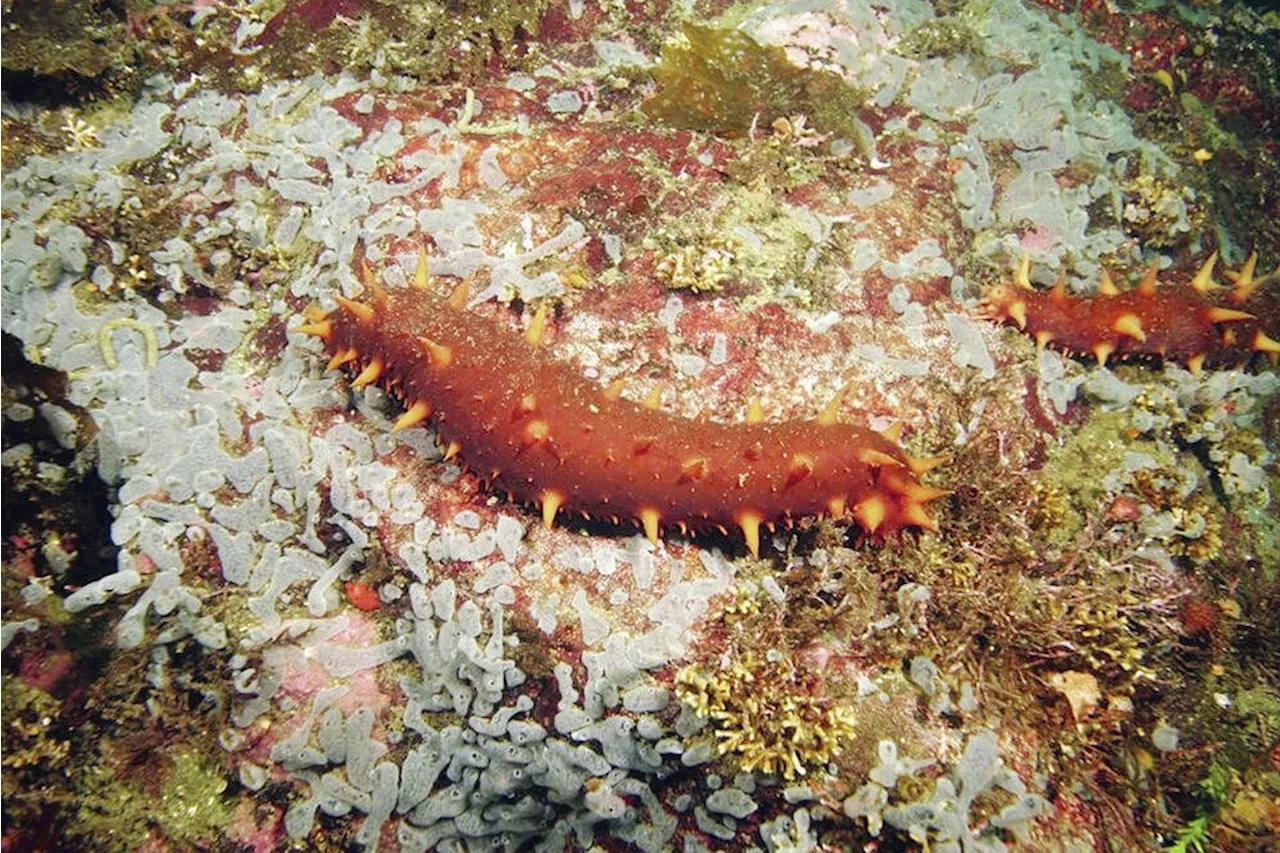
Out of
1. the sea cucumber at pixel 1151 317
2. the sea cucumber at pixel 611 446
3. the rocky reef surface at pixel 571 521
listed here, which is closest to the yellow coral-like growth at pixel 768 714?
the rocky reef surface at pixel 571 521

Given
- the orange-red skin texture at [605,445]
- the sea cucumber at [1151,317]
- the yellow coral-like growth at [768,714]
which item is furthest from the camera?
the sea cucumber at [1151,317]

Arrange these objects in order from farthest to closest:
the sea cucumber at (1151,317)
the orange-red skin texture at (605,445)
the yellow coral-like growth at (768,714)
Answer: the sea cucumber at (1151,317) < the orange-red skin texture at (605,445) < the yellow coral-like growth at (768,714)

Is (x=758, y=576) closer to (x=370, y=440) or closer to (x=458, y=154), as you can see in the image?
(x=370, y=440)

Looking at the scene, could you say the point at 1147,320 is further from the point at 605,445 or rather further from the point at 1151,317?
the point at 605,445

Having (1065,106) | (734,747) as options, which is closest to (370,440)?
(734,747)

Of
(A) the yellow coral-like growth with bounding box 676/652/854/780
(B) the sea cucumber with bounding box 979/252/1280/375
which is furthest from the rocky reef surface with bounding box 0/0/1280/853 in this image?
(B) the sea cucumber with bounding box 979/252/1280/375

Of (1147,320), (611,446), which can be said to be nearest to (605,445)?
(611,446)

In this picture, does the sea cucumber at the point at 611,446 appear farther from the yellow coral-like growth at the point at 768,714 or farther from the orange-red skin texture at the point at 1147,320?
the orange-red skin texture at the point at 1147,320
